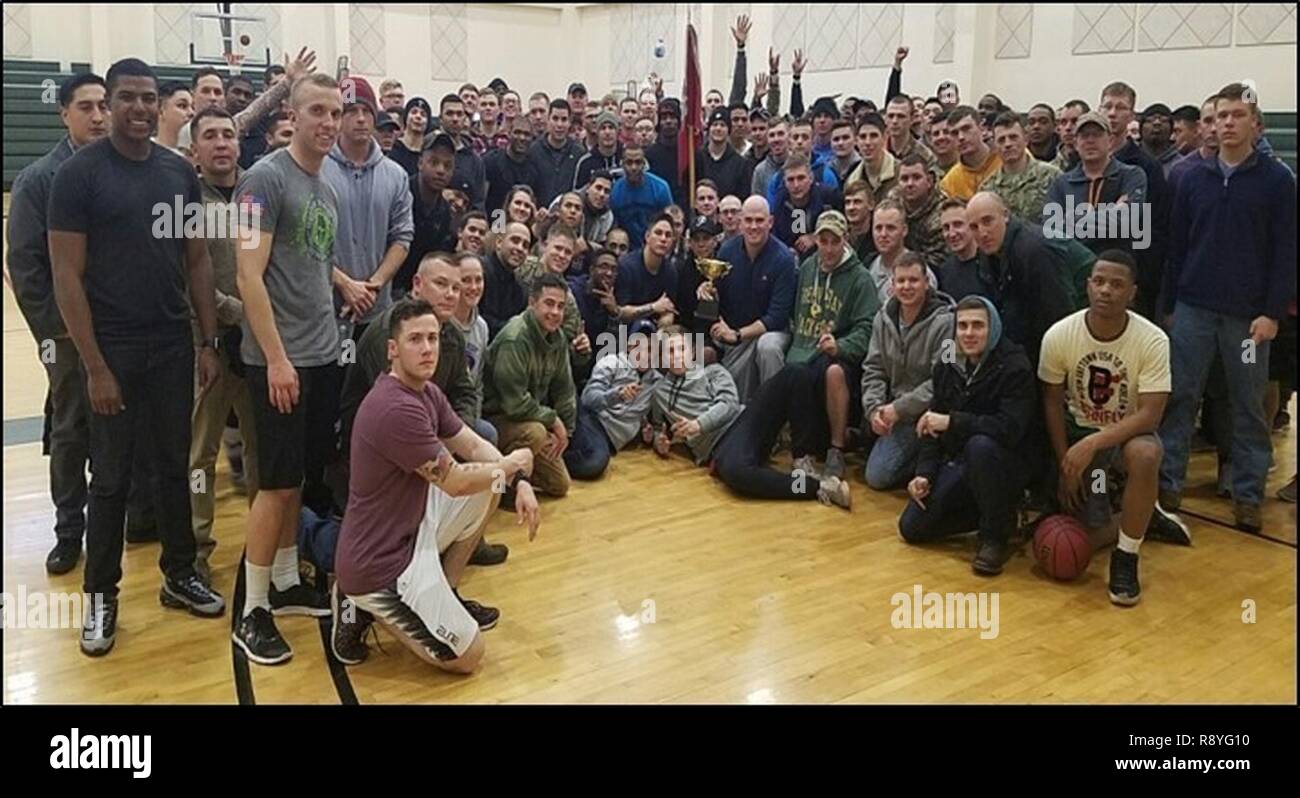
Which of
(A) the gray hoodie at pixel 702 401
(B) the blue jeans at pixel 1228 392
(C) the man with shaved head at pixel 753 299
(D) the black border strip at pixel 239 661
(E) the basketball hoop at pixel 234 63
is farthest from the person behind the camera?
(E) the basketball hoop at pixel 234 63

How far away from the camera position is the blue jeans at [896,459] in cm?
529

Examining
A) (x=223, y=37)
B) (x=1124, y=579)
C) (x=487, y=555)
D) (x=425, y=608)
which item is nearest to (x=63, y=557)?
(x=487, y=555)

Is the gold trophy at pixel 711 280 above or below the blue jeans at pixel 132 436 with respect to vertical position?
above

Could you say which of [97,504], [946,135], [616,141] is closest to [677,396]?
[946,135]

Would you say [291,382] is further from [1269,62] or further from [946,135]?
[1269,62]

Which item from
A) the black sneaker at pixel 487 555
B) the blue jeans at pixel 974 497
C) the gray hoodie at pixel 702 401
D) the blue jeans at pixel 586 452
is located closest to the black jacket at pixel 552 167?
the gray hoodie at pixel 702 401

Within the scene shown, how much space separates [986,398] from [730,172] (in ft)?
11.6

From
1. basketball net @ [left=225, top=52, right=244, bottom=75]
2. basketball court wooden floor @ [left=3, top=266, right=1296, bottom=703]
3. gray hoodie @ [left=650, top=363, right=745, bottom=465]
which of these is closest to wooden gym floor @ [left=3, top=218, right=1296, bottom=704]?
basketball court wooden floor @ [left=3, top=266, right=1296, bottom=703]

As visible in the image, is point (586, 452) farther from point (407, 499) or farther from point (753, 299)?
point (407, 499)

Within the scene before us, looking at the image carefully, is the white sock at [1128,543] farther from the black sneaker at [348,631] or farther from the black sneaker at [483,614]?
the black sneaker at [348,631]

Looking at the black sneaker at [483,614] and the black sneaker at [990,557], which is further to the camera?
the black sneaker at [990,557]

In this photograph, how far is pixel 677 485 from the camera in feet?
17.9

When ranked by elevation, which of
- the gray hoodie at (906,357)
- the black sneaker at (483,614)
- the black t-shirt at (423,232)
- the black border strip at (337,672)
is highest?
the black t-shirt at (423,232)

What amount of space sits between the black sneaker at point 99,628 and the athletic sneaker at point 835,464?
3.36 meters
